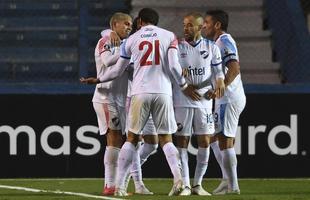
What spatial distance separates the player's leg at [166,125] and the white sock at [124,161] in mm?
324

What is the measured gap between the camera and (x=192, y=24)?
12211 millimetres

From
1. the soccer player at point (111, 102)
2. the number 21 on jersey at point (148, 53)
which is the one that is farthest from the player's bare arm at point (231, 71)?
the soccer player at point (111, 102)

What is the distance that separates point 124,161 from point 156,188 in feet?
6.78

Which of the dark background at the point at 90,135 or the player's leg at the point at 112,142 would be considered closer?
the player's leg at the point at 112,142

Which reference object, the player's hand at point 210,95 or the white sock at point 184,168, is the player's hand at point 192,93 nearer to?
the player's hand at point 210,95

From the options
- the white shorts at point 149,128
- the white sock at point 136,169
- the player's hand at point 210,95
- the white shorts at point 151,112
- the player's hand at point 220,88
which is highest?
the player's hand at point 220,88

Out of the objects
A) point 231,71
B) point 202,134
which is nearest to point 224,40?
point 231,71

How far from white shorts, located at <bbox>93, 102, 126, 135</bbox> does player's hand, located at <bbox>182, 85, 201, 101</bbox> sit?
89 centimetres

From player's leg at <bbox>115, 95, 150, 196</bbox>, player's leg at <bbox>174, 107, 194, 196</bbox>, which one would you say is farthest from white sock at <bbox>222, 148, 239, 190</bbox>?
player's leg at <bbox>115, 95, 150, 196</bbox>

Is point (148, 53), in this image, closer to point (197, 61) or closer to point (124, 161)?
point (197, 61)

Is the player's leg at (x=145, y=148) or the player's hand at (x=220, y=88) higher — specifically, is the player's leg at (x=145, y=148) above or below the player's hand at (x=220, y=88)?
below

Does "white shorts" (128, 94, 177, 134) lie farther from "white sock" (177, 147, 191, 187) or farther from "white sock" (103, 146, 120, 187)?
"white sock" (103, 146, 120, 187)

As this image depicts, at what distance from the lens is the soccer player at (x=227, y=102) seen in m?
12.6

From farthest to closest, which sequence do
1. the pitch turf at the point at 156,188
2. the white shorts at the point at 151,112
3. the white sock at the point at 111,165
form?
the white sock at the point at 111,165 < the pitch turf at the point at 156,188 < the white shorts at the point at 151,112
